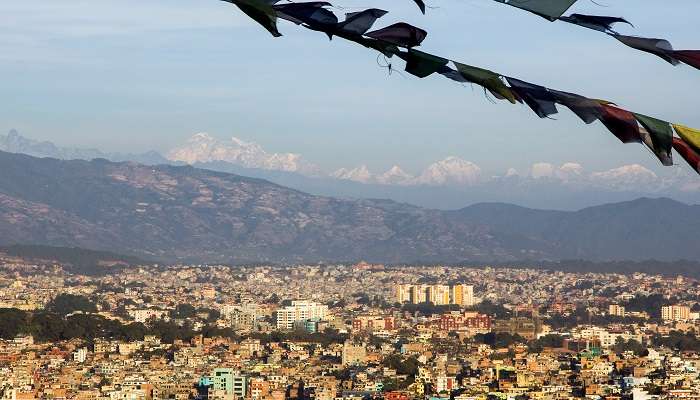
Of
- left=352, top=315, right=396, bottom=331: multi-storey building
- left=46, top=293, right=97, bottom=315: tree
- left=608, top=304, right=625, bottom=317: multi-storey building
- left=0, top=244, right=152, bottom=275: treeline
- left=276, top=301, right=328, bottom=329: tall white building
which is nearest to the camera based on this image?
left=352, top=315, right=396, bottom=331: multi-storey building

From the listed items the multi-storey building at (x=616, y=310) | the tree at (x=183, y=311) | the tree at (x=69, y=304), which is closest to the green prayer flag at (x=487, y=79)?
the tree at (x=69, y=304)

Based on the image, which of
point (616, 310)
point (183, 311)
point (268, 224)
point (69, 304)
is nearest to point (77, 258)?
point (69, 304)

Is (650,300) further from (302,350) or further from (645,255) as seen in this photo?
(645,255)

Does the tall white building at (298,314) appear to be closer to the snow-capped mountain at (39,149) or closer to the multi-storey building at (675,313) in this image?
the multi-storey building at (675,313)

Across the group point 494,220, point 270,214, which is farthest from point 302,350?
point 494,220

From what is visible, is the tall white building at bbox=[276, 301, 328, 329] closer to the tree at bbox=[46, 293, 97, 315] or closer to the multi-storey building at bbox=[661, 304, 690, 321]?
the tree at bbox=[46, 293, 97, 315]

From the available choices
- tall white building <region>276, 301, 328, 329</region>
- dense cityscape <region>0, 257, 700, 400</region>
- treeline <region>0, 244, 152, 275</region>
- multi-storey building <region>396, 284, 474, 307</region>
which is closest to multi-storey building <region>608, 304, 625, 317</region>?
dense cityscape <region>0, 257, 700, 400</region>

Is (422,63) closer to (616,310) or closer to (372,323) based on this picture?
(372,323)
